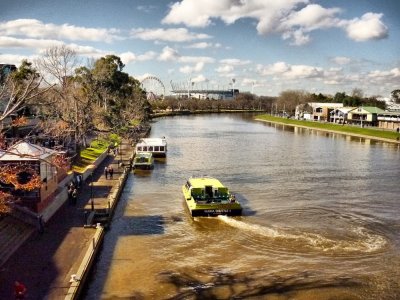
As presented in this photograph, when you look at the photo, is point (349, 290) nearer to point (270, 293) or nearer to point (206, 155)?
point (270, 293)

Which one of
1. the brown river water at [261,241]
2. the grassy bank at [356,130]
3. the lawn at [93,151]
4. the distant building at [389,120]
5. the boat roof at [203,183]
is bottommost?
the brown river water at [261,241]

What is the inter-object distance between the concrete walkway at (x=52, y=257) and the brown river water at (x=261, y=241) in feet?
4.25

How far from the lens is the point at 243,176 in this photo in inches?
1750

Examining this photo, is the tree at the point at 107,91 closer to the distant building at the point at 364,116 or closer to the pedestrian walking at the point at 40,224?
the pedestrian walking at the point at 40,224

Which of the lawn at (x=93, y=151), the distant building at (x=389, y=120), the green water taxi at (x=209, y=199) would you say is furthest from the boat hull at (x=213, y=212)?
the distant building at (x=389, y=120)

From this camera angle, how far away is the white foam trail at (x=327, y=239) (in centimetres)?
2409

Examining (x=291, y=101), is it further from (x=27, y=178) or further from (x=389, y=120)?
(x=27, y=178)

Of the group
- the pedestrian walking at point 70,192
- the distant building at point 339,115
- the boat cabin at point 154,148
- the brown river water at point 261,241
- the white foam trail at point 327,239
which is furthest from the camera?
the distant building at point 339,115

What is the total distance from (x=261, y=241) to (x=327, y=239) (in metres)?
4.07

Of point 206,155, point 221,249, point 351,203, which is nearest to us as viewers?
point 221,249

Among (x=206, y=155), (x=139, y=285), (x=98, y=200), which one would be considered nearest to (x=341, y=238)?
(x=139, y=285)

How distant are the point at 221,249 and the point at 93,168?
2212 cm

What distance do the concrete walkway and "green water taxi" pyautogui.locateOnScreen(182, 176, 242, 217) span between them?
7.49m

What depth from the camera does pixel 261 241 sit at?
24.9 metres
